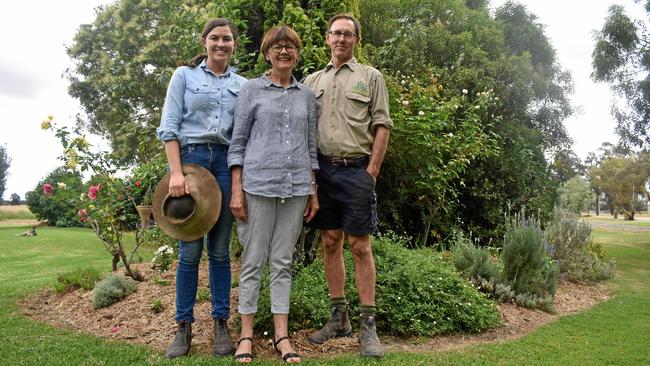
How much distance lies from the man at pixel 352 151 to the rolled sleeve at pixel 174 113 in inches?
36.4

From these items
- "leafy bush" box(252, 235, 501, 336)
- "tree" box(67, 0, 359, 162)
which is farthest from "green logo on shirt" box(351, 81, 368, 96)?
"tree" box(67, 0, 359, 162)

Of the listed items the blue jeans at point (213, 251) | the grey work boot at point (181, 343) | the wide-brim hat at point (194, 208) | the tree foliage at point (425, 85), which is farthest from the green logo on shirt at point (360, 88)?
the grey work boot at point (181, 343)

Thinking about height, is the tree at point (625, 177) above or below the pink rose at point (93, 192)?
above

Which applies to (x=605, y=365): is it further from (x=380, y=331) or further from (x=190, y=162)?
(x=190, y=162)

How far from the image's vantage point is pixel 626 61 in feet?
48.7

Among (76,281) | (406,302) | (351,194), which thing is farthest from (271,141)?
(76,281)

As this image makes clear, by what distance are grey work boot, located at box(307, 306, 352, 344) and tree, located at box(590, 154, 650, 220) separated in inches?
1472

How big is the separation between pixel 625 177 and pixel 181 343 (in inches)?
1705

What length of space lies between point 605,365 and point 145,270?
16.0 ft

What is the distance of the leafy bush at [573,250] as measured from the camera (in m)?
7.51

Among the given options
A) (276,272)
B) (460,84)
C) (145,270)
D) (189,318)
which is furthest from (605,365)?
(460,84)

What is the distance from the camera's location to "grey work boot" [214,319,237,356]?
11.1 feet

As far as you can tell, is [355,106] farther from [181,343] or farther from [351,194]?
[181,343]

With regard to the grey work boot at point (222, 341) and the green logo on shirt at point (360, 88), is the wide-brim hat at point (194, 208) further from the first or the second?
the green logo on shirt at point (360, 88)
